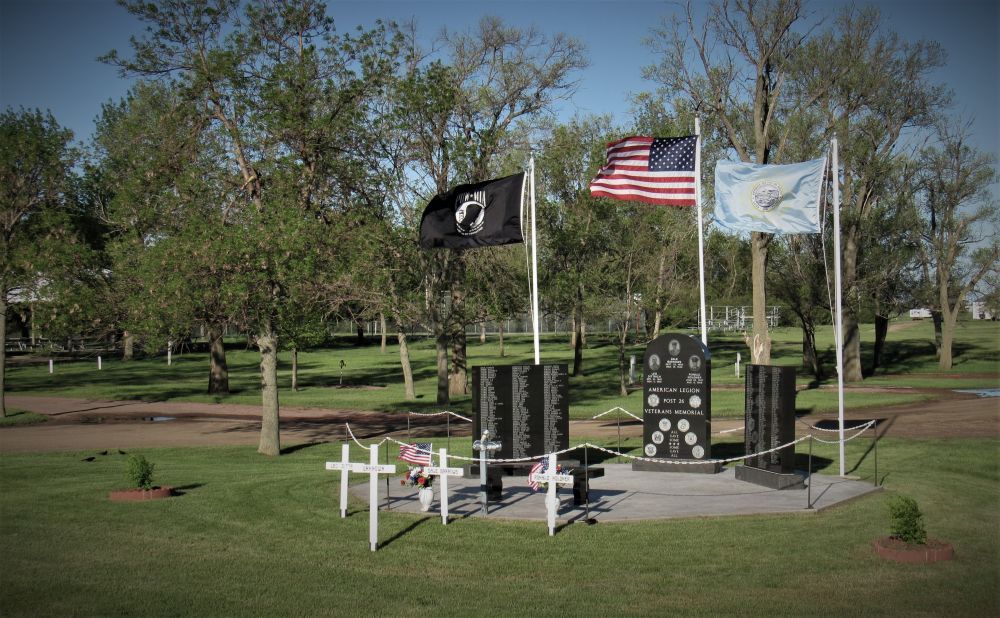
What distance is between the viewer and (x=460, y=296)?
38.0 m

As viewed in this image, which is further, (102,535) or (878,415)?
(878,415)

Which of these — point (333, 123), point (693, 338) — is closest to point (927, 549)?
point (693, 338)

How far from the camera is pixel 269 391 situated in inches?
971

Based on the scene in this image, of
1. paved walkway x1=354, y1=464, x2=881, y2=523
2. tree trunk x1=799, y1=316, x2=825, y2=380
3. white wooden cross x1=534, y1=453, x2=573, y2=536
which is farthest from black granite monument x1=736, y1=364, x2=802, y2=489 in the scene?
tree trunk x1=799, y1=316, x2=825, y2=380

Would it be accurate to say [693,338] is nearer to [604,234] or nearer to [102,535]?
[102,535]

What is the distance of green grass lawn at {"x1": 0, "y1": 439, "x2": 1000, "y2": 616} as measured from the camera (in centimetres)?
1038

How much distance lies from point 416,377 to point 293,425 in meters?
23.7

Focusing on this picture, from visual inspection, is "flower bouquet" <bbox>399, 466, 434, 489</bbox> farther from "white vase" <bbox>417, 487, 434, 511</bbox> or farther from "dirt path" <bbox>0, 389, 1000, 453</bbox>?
"dirt path" <bbox>0, 389, 1000, 453</bbox>

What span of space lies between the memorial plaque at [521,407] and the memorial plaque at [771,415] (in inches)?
164

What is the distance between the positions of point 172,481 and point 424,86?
19761 millimetres

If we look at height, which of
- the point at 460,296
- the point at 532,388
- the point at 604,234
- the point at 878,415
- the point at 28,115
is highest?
the point at 28,115

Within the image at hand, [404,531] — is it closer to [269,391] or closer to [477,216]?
[477,216]

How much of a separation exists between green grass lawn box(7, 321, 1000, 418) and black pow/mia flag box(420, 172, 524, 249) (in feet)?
53.7

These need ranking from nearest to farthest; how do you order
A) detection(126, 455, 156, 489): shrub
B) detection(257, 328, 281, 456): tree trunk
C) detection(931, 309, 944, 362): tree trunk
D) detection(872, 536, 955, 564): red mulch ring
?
detection(872, 536, 955, 564): red mulch ring → detection(126, 455, 156, 489): shrub → detection(257, 328, 281, 456): tree trunk → detection(931, 309, 944, 362): tree trunk
